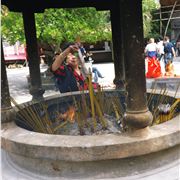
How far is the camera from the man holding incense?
14.0ft

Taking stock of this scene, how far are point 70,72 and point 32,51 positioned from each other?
2.52ft

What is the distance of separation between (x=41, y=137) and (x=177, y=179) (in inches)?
46.2

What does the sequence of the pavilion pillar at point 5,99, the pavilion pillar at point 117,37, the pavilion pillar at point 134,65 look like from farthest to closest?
the pavilion pillar at point 117,37 < the pavilion pillar at point 5,99 < the pavilion pillar at point 134,65

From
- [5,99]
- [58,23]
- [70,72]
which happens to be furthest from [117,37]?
[58,23]

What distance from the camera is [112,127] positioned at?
12.3 ft

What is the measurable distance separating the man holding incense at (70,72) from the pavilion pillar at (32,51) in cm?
40

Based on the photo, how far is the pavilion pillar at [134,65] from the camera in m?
2.50

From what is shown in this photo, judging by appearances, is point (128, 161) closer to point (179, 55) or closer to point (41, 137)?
point (41, 137)

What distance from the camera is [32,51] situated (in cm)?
485

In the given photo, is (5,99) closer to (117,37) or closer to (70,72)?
(70,72)

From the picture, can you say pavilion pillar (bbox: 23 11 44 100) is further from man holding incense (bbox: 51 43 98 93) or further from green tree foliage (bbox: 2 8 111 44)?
green tree foliage (bbox: 2 8 111 44)

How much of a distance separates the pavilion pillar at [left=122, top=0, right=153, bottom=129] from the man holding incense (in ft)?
5.27

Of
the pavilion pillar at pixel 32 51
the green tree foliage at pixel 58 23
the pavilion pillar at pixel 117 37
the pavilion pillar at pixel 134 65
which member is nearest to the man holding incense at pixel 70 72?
the pavilion pillar at pixel 32 51

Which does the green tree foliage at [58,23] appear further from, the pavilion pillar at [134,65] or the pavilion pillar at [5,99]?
the pavilion pillar at [134,65]
